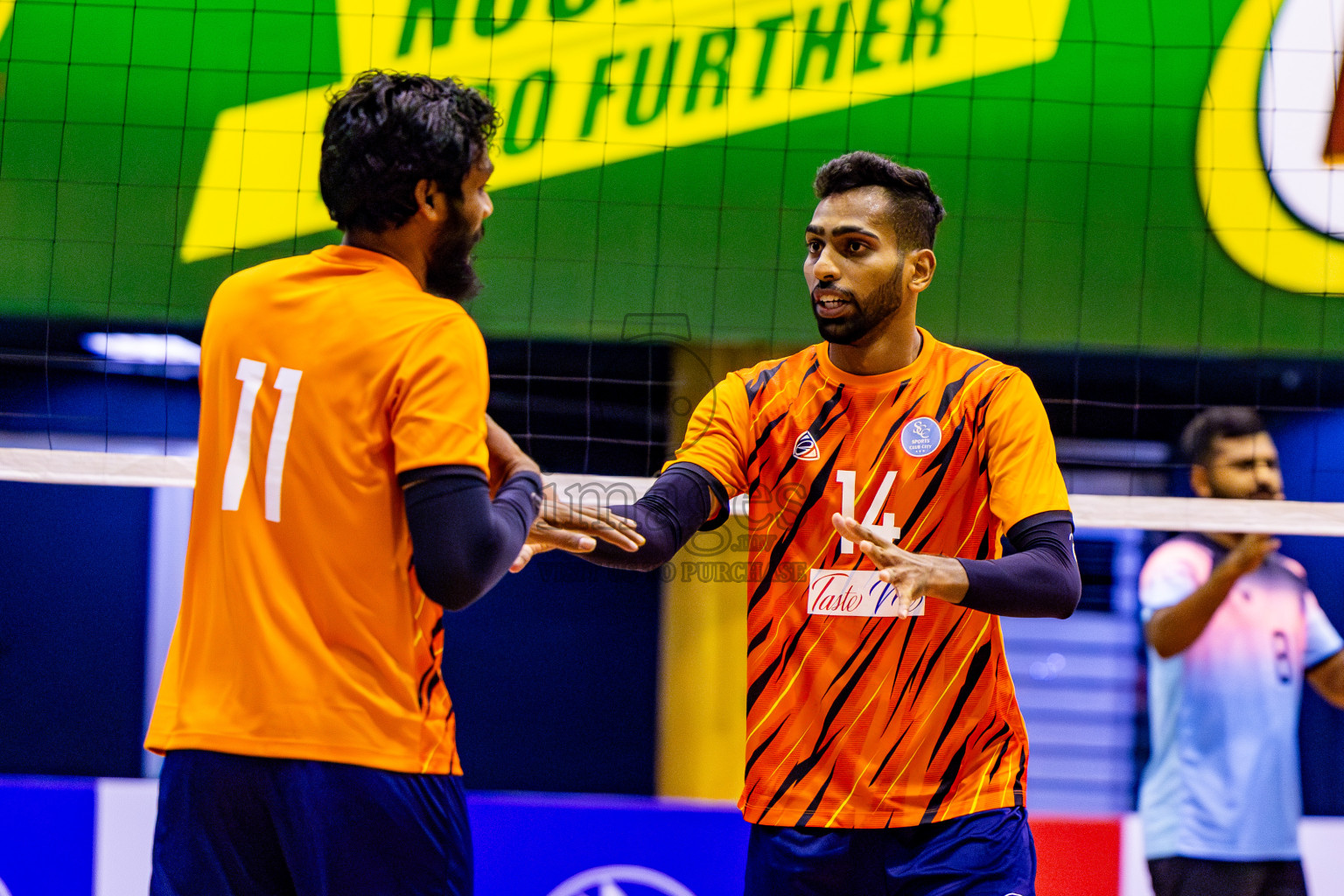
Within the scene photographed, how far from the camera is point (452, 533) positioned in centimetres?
183

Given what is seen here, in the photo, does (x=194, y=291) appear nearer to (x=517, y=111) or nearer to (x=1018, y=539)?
(x=517, y=111)

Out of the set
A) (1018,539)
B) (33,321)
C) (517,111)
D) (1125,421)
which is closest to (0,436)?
(33,321)

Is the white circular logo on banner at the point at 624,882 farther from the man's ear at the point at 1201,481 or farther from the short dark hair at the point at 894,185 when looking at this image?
the short dark hair at the point at 894,185

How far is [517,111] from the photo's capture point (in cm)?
455

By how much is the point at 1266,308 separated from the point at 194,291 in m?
4.19

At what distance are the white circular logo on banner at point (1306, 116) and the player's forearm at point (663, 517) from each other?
121 inches

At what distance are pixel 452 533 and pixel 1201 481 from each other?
3.57 metres

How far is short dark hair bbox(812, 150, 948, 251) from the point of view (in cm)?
284

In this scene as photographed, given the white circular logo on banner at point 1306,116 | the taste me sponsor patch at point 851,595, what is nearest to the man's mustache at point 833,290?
the taste me sponsor patch at point 851,595

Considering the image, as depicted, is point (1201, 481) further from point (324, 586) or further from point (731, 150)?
point (324, 586)

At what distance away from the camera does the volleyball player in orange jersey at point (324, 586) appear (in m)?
1.86

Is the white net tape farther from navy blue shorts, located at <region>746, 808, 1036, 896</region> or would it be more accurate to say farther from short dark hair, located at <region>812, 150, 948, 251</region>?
navy blue shorts, located at <region>746, 808, 1036, 896</region>

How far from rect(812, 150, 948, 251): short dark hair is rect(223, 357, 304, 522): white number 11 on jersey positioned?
1491mm

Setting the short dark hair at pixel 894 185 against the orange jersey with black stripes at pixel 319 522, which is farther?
the short dark hair at pixel 894 185
